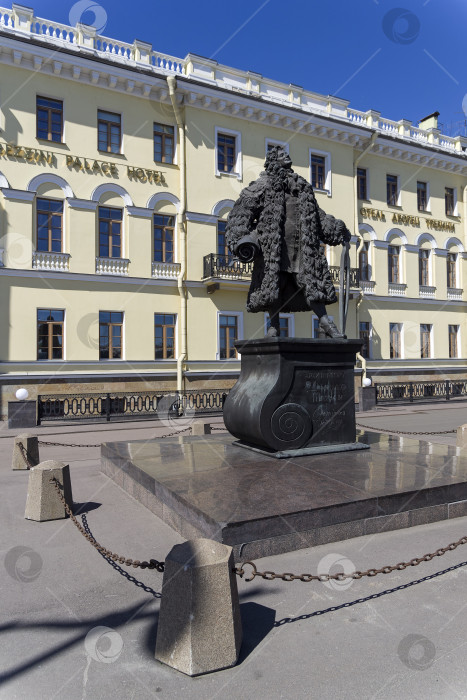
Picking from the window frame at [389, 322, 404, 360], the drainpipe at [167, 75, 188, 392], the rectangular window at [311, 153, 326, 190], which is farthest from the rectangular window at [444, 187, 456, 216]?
the drainpipe at [167, 75, 188, 392]

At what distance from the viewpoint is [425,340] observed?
2553 centimetres

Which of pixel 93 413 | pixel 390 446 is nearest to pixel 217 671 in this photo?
pixel 390 446

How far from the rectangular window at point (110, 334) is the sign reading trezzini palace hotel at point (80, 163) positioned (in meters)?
5.04

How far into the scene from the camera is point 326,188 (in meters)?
22.8

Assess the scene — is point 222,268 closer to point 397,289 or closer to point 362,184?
point 362,184

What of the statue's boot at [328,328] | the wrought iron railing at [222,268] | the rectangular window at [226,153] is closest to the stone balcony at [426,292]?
the wrought iron railing at [222,268]

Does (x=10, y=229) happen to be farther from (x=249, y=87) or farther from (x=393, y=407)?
(x=393, y=407)

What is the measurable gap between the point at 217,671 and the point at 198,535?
1473 millimetres

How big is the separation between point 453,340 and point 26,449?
24.2 m

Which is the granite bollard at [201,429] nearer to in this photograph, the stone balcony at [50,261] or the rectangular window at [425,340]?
the stone balcony at [50,261]

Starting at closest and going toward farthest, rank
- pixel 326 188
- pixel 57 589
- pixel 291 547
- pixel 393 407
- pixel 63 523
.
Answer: pixel 57 589, pixel 291 547, pixel 63 523, pixel 393 407, pixel 326 188

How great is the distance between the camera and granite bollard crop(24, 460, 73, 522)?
4922 mm

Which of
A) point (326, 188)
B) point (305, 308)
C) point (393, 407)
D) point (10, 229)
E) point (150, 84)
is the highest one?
point (150, 84)

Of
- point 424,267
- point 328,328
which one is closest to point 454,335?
point 424,267
